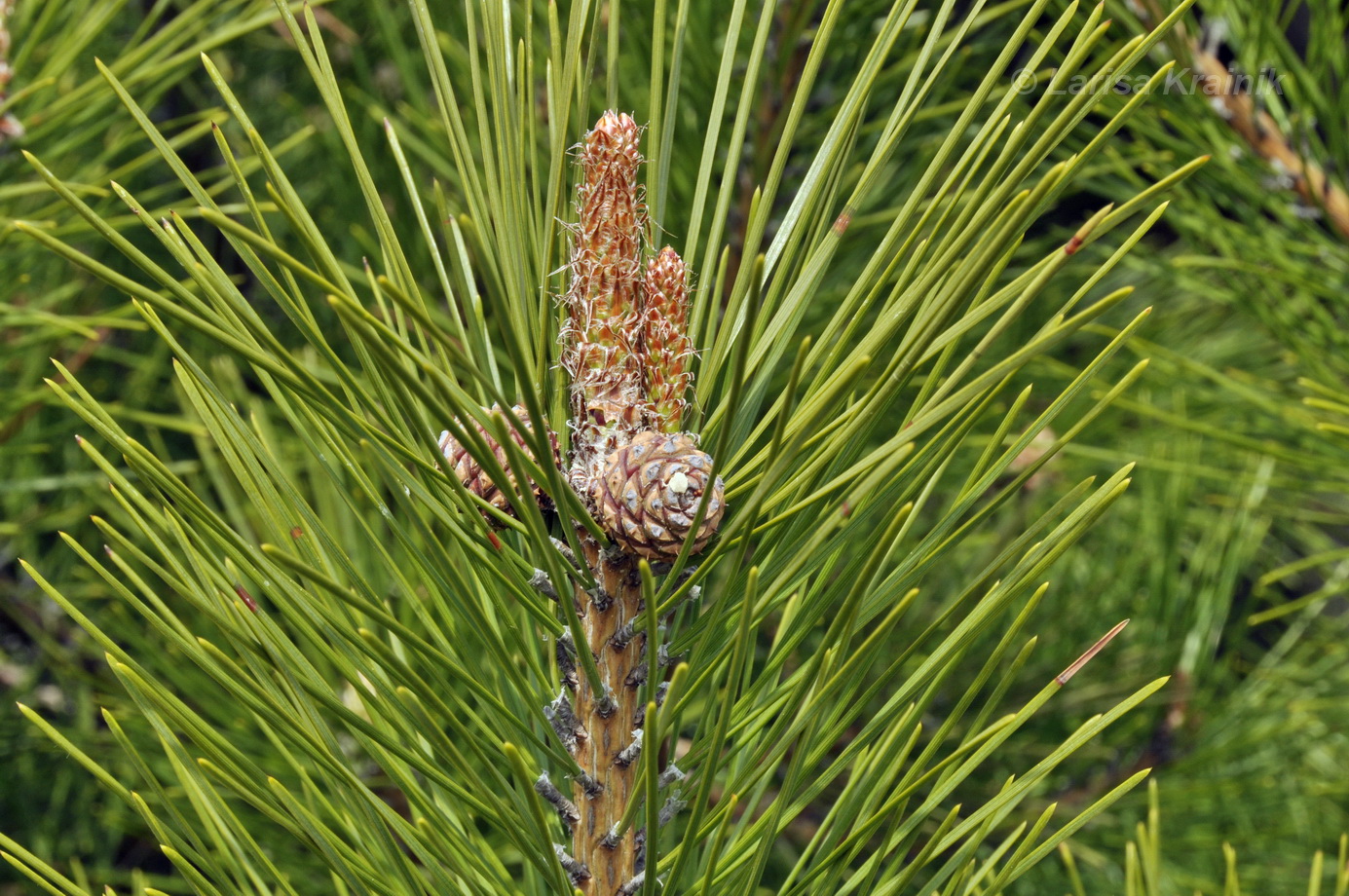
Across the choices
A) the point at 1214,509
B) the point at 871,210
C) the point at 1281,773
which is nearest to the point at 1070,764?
the point at 1281,773

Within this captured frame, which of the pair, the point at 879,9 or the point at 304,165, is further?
the point at 304,165

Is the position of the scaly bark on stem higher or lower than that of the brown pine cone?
lower

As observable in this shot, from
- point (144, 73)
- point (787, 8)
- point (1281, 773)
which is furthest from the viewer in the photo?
point (1281, 773)

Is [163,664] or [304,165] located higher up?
[304,165]

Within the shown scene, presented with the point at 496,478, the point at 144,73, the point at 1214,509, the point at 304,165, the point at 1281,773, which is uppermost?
the point at 304,165

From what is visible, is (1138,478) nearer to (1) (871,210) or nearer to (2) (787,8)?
(1) (871,210)

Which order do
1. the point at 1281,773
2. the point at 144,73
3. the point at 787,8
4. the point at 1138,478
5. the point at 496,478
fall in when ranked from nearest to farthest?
the point at 496,478 < the point at 144,73 < the point at 787,8 < the point at 1281,773 < the point at 1138,478

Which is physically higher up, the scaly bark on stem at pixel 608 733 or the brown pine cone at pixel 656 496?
the brown pine cone at pixel 656 496

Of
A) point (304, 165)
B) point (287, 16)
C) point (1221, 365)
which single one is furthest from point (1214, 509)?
point (287, 16)
